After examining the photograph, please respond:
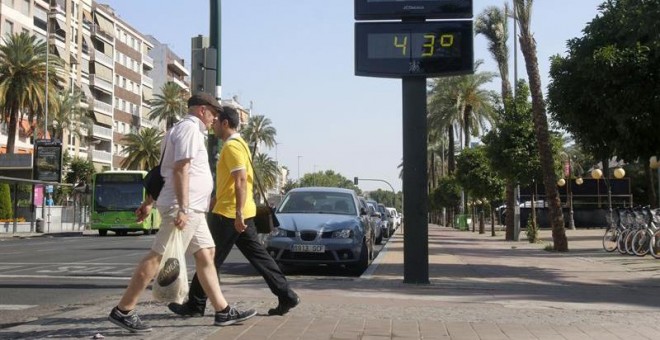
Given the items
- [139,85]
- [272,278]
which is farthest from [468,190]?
[139,85]

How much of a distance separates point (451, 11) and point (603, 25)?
18.4ft

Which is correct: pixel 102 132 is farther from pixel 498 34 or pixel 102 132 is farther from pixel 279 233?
pixel 279 233

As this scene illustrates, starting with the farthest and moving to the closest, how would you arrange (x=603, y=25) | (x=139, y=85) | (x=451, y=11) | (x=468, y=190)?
(x=139, y=85)
(x=468, y=190)
(x=603, y=25)
(x=451, y=11)

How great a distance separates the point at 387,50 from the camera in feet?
33.3

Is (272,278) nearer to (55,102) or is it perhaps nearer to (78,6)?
(55,102)

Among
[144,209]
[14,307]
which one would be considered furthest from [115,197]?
[144,209]

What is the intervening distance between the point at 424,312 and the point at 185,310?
2.40m

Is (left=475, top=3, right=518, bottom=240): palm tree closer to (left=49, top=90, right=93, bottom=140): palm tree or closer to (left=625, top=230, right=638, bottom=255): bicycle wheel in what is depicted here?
(left=625, top=230, right=638, bottom=255): bicycle wheel

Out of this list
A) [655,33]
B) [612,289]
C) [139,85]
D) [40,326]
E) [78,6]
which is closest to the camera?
[40,326]

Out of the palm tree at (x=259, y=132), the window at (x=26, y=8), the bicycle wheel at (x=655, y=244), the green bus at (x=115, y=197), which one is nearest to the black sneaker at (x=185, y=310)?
the bicycle wheel at (x=655, y=244)

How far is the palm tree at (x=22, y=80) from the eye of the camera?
45312 mm

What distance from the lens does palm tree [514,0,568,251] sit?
71.5 ft

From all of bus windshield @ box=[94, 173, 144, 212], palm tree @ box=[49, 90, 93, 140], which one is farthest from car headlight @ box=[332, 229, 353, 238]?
palm tree @ box=[49, 90, 93, 140]

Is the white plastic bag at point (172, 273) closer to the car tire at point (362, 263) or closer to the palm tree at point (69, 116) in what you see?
the car tire at point (362, 263)
